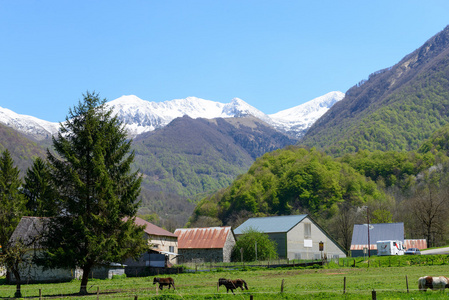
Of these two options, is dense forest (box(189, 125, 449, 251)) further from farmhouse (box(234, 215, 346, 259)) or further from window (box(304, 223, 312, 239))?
window (box(304, 223, 312, 239))

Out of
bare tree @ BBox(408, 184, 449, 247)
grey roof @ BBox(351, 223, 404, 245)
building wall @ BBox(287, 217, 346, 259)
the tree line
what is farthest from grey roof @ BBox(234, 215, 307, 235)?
the tree line

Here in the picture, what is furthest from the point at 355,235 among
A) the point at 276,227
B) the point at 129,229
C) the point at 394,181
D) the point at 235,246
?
the point at 394,181

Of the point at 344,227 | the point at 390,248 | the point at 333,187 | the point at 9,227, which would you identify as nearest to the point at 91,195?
the point at 9,227

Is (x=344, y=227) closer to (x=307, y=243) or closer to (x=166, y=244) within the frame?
(x=307, y=243)

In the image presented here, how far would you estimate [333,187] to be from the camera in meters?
126

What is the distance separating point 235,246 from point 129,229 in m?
40.1

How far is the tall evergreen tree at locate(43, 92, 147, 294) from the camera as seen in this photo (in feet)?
108

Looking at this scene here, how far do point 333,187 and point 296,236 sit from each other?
2085 inches

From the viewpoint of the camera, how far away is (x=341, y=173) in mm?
138625

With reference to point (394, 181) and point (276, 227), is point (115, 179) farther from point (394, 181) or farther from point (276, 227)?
point (394, 181)

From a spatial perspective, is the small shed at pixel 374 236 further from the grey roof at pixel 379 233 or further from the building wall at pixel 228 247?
the building wall at pixel 228 247

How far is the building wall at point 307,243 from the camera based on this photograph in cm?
7507

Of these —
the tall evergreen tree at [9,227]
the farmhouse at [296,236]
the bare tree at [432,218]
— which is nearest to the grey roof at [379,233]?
the farmhouse at [296,236]

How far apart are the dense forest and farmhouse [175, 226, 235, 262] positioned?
3553 cm
